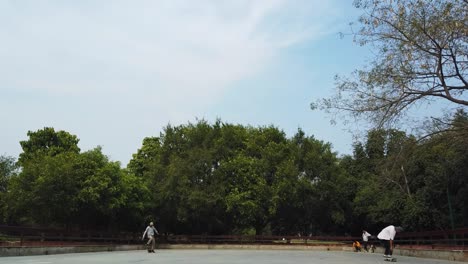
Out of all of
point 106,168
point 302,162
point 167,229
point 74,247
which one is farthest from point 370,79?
point 167,229

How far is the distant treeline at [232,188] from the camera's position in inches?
1098

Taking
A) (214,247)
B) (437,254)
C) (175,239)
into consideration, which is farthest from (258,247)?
(437,254)

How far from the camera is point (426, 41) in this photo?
13688 mm

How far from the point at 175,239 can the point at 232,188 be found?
752cm

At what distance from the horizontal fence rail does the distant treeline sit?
4.64ft

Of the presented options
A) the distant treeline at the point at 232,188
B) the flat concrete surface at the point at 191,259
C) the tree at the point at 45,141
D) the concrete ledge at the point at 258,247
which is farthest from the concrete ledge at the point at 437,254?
the tree at the point at 45,141

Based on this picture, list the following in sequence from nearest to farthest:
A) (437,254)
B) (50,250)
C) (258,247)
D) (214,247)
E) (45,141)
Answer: (437,254)
(50,250)
(258,247)
(214,247)
(45,141)

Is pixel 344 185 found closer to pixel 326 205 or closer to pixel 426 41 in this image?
pixel 326 205

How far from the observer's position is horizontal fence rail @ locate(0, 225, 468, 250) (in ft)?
64.8

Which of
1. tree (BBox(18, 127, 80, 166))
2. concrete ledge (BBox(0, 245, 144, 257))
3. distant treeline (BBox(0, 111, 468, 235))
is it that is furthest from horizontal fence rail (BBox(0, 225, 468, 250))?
tree (BBox(18, 127, 80, 166))

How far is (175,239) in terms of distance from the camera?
3781 centimetres

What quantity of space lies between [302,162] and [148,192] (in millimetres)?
12118

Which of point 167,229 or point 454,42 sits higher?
point 454,42

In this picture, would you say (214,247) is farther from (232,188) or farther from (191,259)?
(191,259)
